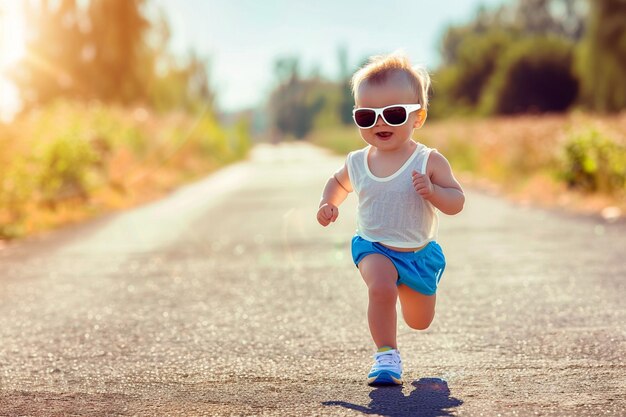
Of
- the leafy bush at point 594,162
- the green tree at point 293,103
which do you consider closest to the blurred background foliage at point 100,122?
the leafy bush at point 594,162

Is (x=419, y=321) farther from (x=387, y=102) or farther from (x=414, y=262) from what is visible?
(x=387, y=102)

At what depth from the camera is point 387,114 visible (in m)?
4.52

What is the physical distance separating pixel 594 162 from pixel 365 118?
1129 cm

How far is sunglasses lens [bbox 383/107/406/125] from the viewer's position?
451 cm

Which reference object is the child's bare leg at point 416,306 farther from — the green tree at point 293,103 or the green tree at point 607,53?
the green tree at point 293,103

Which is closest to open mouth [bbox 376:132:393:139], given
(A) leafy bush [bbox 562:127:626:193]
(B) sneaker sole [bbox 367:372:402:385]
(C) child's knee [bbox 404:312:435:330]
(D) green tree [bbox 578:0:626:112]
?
(C) child's knee [bbox 404:312:435:330]

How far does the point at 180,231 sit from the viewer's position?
12836 millimetres

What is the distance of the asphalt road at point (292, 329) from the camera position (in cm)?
433

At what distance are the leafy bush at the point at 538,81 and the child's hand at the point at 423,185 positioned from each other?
6492 centimetres

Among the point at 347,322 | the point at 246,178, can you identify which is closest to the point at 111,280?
the point at 347,322

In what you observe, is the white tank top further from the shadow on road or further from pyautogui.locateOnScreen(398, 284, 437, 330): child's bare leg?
the shadow on road

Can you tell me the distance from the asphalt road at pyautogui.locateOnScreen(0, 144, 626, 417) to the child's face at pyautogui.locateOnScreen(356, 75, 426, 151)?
3.54ft

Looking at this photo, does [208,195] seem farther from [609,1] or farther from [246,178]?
[609,1]

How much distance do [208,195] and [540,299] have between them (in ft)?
45.0
